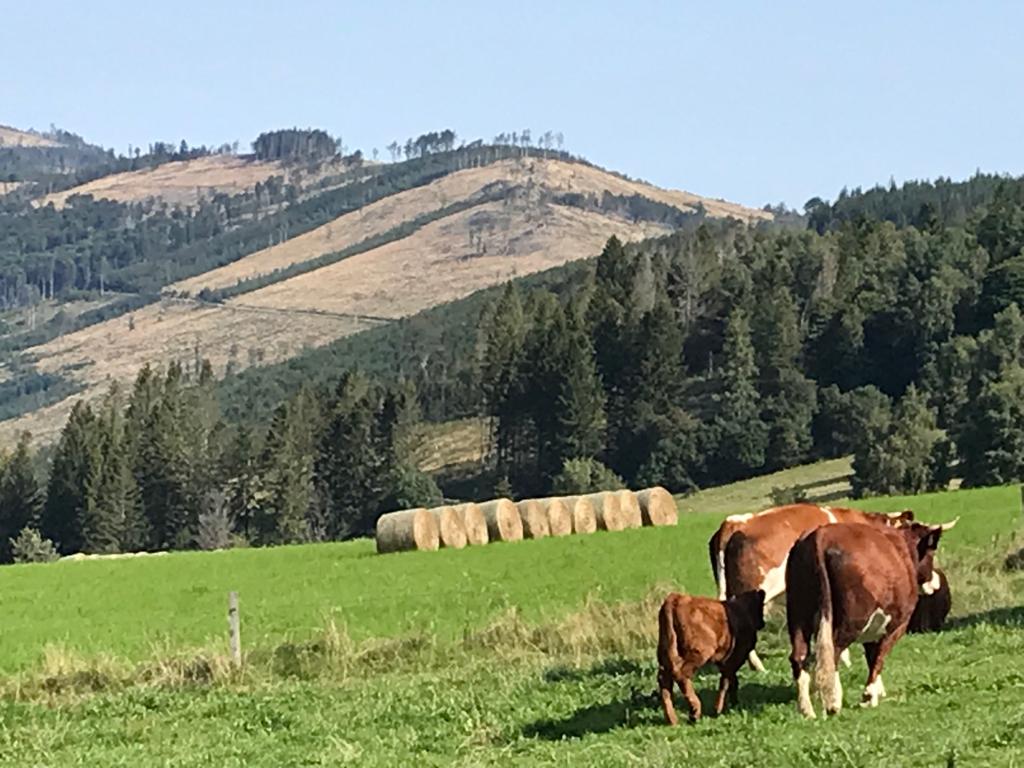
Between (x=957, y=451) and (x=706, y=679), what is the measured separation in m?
73.5

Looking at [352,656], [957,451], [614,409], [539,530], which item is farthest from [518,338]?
[352,656]

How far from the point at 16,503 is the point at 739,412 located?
5362 cm

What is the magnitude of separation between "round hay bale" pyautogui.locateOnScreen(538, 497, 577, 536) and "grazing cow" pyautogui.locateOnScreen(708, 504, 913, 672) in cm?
3358

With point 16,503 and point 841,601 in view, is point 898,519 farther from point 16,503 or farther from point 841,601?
point 16,503

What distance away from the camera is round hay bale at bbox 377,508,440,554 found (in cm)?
4856

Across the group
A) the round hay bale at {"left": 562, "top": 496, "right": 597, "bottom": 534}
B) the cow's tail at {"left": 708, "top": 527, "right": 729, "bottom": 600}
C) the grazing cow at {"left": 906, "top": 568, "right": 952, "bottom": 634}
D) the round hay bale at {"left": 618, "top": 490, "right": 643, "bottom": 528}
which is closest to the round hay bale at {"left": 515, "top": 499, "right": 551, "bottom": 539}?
the round hay bale at {"left": 562, "top": 496, "right": 597, "bottom": 534}

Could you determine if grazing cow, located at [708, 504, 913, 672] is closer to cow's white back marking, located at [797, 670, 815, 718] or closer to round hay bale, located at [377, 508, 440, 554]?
cow's white back marking, located at [797, 670, 815, 718]

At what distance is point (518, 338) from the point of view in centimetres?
12875

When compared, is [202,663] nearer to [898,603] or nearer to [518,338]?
[898,603]

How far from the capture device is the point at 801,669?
45.5ft

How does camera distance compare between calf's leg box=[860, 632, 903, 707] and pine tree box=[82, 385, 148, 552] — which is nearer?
calf's leg box=[860, 632, 903, 707]

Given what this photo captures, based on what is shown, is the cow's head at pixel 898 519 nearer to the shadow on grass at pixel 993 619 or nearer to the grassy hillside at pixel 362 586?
the shadow on grass at pixel 993 619

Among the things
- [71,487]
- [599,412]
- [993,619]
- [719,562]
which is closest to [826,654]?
[719,562]

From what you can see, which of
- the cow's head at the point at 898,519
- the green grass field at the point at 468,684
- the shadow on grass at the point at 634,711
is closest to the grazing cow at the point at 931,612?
the green grass field at the point at 468,684
